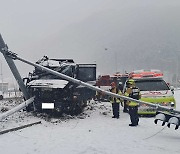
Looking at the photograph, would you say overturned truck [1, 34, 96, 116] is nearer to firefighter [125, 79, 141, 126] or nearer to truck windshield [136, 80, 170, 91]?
firefighter [125, 79, 141, 126]

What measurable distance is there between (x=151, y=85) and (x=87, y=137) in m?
5.62

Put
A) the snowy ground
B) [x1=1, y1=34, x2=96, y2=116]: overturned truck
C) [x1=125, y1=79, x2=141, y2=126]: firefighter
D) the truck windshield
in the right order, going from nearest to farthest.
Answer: the snowy ground, [x1=125, y1=79, x2=141, y2=126]: firefighter, [x1=1, y1=34, x2=96, y2=116]: overturned truck, the truck windshield

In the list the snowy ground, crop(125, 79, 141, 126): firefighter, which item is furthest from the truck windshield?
crop(125, 79, 141, 126): firefighter

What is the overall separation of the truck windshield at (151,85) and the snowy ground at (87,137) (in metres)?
1.99

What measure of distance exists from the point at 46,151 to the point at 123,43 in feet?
472

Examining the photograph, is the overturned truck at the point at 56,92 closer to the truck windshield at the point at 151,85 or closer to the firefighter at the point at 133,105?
the firefighter at the point at 133,105

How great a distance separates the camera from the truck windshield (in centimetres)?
1241

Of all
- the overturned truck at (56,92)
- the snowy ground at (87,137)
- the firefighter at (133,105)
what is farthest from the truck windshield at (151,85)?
the overturned truck at (56,92)

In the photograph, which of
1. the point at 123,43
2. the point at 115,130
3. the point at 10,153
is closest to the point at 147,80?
the point at 115,130

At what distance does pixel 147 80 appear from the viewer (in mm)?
13039

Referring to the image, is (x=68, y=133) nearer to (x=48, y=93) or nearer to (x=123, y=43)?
(x=48, y=93)

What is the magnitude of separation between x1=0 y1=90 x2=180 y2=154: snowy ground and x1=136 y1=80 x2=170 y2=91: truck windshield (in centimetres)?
199

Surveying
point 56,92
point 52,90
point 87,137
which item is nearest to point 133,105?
point 87,137

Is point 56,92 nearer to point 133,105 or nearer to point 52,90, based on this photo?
point 52,90
